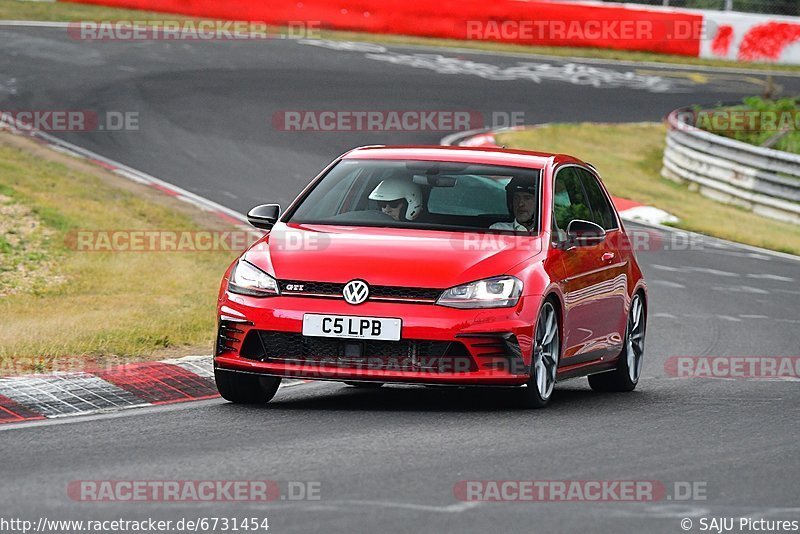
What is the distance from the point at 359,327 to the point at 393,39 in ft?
94.0

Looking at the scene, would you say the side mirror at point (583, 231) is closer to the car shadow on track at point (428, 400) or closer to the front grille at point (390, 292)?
the car shadow on track at point (428, 400)

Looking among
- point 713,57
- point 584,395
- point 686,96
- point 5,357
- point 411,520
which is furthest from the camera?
point 713,57

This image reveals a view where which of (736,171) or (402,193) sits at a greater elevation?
(402,193)

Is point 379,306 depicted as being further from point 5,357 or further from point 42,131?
point 42,131

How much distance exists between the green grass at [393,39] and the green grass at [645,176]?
23.5ft

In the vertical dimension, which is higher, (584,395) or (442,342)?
(442,342)

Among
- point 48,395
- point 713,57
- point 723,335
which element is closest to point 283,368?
point 48,395

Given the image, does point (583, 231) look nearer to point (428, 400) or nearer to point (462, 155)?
point (462, 155)

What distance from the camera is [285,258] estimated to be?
29.1ft

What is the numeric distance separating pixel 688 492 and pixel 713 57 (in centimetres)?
3424

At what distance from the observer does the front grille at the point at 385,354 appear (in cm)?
846

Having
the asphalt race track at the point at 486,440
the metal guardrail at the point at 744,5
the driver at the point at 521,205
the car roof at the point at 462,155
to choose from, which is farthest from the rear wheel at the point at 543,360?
the metal guardrail at the point at 744,5

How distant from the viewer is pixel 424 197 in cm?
971

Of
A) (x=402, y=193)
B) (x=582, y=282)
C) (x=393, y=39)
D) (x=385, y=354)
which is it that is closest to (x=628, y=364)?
(x=582, y=282)
